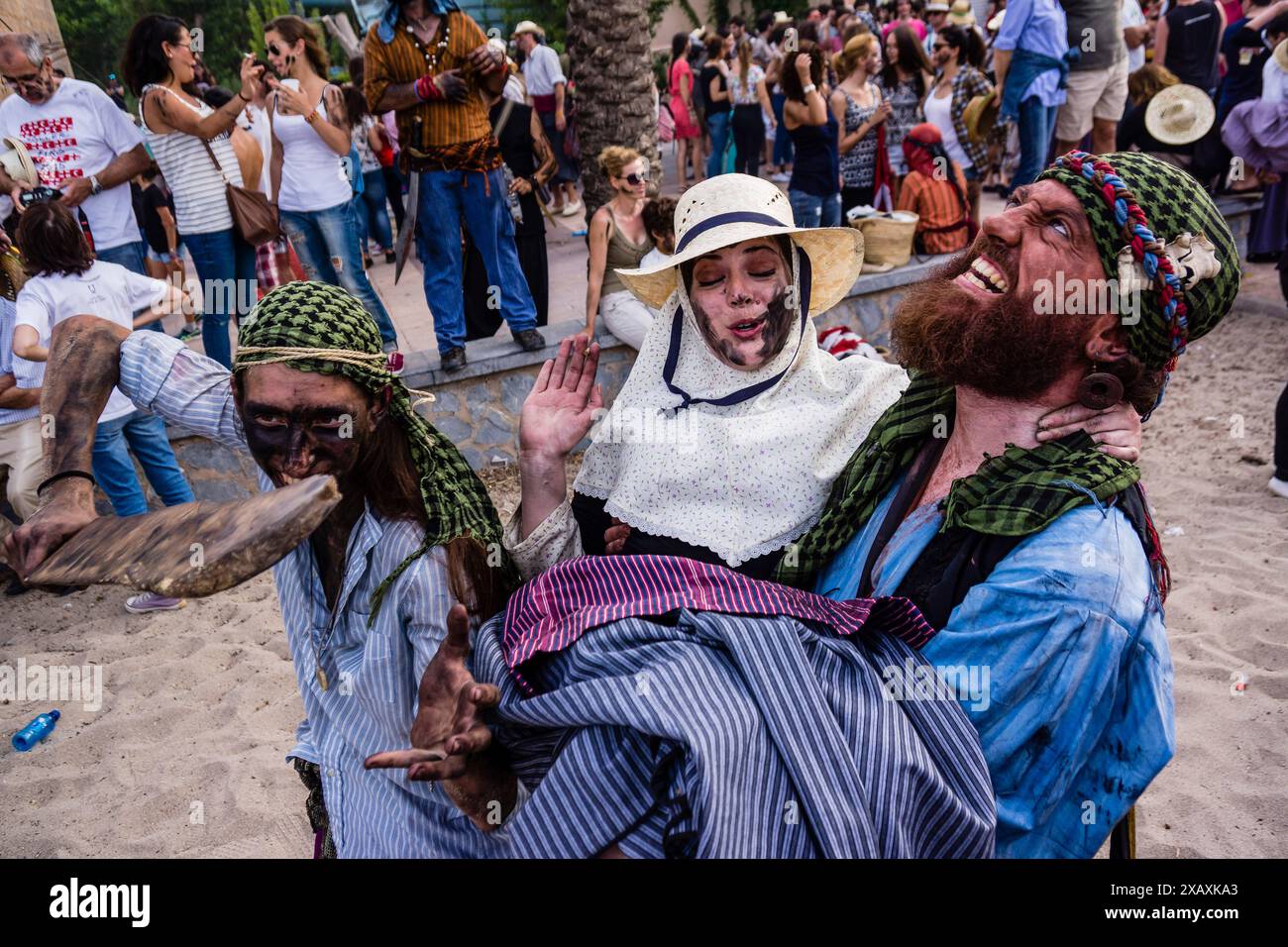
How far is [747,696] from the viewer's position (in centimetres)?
158

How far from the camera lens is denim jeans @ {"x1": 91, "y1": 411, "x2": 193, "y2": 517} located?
5.12 meters

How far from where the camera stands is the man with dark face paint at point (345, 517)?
187 centimetres

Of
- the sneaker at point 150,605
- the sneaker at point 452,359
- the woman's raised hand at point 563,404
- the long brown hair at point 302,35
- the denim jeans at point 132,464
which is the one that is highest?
the long brown hair at point 302,35

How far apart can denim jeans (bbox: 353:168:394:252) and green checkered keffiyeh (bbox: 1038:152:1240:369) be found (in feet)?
31.7

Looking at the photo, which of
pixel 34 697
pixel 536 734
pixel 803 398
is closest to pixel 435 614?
pixel 536 734

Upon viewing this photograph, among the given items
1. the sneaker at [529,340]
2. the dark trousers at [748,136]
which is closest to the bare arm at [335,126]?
the sneaker at [529,340]

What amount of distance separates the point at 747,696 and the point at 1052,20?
25.1 feet

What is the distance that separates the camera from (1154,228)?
1.85m

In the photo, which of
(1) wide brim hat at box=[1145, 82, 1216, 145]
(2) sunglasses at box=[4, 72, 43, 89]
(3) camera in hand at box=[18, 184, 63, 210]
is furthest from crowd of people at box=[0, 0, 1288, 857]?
(1) wide brim hat at box=[1145, 82, 1216, 145]

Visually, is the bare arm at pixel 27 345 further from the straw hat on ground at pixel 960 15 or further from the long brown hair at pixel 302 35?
the straw hat on ground at pixel 960 15

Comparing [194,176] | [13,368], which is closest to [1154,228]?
[13,368]

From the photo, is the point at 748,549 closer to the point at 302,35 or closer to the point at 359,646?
the point at 359,646

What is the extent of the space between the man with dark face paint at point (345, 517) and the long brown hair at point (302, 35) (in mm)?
4945

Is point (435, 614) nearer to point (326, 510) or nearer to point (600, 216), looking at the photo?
point (326, 510)
